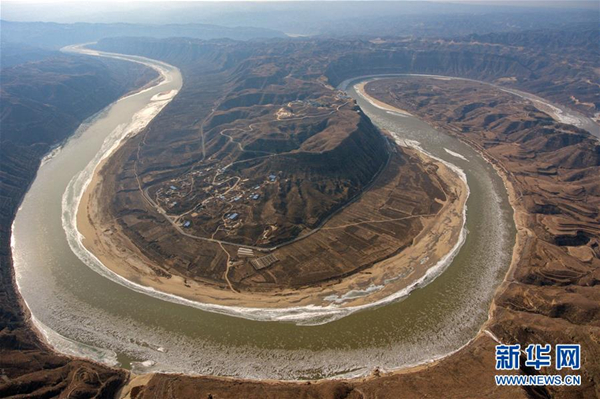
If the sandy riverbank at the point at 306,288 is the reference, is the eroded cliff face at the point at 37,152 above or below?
above

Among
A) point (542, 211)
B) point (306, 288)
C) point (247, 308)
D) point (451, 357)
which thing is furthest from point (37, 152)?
point (542, 211)

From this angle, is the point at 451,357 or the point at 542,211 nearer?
the point at 451,357

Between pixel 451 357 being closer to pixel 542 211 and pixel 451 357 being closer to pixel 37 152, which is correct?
pixel 542 211

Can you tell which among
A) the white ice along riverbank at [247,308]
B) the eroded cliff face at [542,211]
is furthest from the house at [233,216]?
the eroded cliff face at [542,211]

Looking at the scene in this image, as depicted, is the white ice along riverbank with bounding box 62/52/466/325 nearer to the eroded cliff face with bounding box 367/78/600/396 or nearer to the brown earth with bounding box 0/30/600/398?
the brown earth with bounding box 0/30/600/398

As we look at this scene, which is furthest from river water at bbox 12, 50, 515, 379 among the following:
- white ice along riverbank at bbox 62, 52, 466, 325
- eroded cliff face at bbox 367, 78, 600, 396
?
eroded cliff face at bbox 367, 78, 600, 396

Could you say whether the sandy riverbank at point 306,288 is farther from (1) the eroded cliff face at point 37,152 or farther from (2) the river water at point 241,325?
(1) the eroded cliff face at point 37,152
